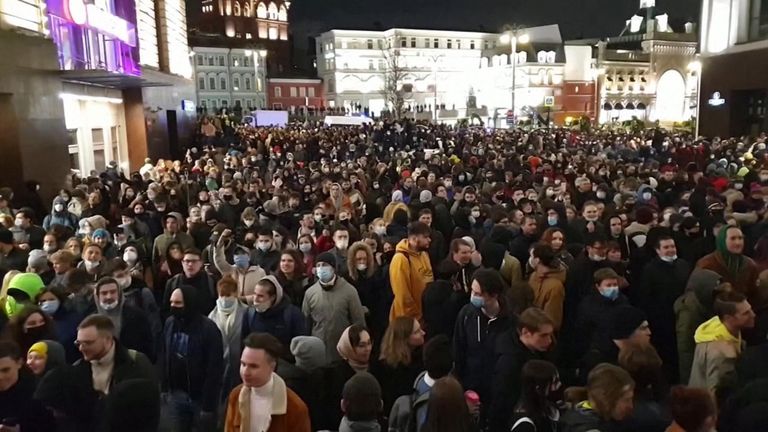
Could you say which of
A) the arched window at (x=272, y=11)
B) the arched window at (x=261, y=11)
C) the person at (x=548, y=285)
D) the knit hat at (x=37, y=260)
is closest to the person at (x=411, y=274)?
the person at (x=548, y=285)

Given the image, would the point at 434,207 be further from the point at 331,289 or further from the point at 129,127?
the point at 129,127

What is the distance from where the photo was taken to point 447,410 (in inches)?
139

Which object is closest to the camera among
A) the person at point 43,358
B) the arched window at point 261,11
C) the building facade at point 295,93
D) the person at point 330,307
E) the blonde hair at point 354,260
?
the person at point 43,358

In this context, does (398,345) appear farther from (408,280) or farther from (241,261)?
(241,261)

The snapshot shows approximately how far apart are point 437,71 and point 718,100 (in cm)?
6653

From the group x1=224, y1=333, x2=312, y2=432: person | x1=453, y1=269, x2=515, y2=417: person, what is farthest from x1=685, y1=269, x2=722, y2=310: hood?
x1=224, y1=333, x2=312, y2=432: person

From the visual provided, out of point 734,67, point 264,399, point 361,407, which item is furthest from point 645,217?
point 734,67

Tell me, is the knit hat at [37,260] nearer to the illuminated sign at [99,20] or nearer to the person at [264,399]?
the person at [264,399]

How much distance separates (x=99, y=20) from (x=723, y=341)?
773 inches

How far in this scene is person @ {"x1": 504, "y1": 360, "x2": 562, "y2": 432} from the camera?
374cm

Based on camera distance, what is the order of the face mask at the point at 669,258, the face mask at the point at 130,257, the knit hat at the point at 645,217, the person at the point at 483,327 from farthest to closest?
the knit hat at the point at 645,217, the face mask at the point at 130,257, the face mask at the point at 669,258, the person at the point at 483,327

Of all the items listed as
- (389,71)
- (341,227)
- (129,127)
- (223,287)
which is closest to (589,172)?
(341,227)

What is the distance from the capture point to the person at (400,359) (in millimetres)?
4555

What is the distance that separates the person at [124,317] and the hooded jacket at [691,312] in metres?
4.48
